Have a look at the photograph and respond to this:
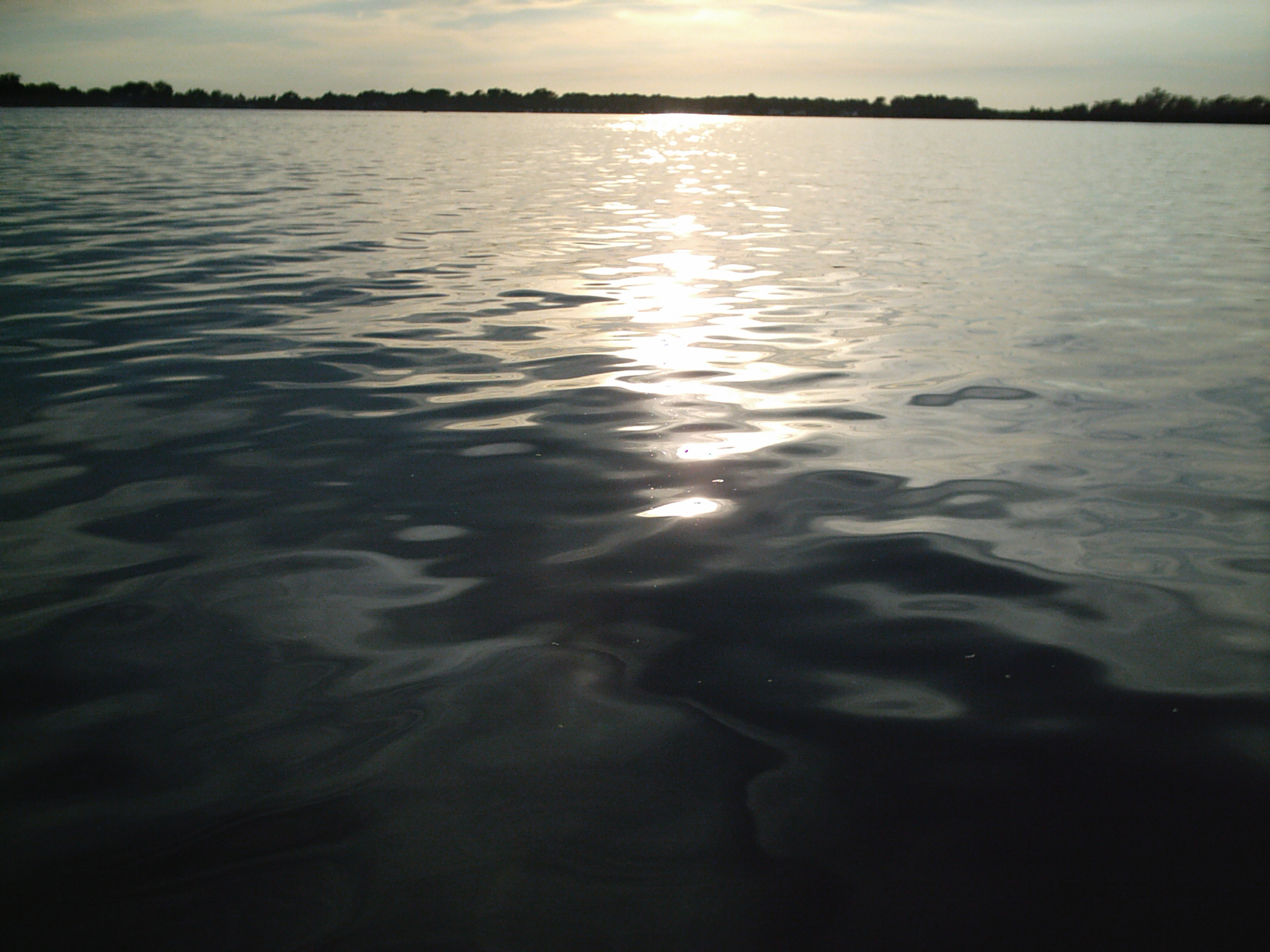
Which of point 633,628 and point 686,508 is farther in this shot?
point 686,508

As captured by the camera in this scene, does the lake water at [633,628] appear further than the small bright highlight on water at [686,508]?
No

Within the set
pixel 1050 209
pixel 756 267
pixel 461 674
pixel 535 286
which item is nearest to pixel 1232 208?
pixel 1050 209

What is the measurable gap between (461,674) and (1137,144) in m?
74.3

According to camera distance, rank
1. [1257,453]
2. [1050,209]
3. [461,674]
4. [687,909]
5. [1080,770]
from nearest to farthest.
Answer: [687,909] → [1080,770] → [461,674] → [1257,453] → [1050,209]

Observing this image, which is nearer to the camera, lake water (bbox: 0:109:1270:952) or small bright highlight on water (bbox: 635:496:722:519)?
lake water (bbox: 0:109:1270:952)

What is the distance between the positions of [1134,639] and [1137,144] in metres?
72.9

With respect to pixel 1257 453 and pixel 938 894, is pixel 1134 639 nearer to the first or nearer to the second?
pixel 938 894

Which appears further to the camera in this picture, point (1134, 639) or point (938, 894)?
point (1134, 639)

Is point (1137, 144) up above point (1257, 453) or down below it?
above

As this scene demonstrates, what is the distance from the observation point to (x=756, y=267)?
44.7 ft

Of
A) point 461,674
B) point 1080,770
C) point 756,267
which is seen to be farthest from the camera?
point 756,267

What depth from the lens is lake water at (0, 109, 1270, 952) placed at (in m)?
2.48

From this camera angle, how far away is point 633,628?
12.4 feet

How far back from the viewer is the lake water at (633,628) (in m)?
2.48
